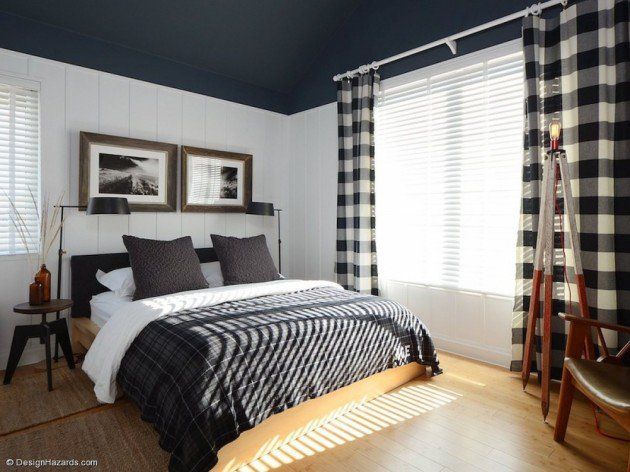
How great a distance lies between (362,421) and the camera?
2.41 meters

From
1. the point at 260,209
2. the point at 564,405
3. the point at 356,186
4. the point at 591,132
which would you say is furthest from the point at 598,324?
the point at 260,209

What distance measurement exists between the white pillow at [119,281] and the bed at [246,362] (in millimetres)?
102

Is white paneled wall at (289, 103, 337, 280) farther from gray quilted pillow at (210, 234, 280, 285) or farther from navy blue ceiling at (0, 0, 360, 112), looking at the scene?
gray quilted pillow at (210, 234, 280, 285)

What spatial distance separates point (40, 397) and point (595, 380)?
3161mm

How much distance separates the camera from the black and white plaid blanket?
181 centimetres

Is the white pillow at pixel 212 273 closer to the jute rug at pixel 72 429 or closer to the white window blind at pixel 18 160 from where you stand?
the jute rug at pixel 72 429

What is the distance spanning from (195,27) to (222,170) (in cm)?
136

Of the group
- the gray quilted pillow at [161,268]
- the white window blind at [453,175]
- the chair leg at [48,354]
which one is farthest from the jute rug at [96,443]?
the white window blind at [453,175]

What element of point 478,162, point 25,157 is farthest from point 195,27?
point 478,162

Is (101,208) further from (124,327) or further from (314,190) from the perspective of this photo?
(314,190)

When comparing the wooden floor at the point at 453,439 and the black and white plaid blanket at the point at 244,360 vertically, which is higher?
the black and white plaid blanket at the point at 244,360

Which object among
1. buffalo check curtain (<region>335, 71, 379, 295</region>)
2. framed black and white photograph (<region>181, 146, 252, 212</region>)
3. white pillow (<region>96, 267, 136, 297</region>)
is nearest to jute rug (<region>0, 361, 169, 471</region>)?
white pillow (<region>96, 267, 136, 297</region>)

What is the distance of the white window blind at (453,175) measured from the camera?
317cm

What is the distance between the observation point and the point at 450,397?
2.72 m
